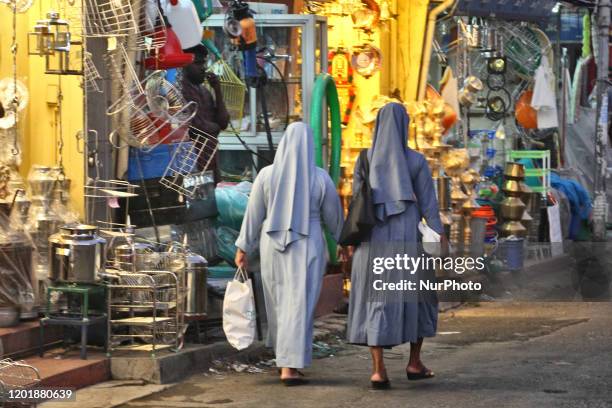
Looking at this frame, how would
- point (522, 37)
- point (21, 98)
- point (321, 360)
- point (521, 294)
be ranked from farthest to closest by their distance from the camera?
point (522, 37) → point (521, 294) → point (321, 360) → point (21, 98)

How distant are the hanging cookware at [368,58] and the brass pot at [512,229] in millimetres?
5537

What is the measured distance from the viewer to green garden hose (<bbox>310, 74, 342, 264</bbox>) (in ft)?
45.9

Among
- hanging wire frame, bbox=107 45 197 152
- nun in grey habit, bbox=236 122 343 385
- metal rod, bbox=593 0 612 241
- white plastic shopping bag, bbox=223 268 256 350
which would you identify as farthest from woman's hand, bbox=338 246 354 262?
metal rod, bbox=593 0 612 241

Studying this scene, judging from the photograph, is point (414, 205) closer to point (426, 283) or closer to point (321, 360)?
point (426, 283)

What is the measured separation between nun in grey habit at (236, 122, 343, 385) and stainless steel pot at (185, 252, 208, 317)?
53 cm

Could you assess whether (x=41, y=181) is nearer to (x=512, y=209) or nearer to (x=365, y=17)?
(x=365, y=17)

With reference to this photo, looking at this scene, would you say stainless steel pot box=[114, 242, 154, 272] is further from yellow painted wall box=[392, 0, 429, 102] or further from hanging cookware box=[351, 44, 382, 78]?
yellow painted wall box=[392, 0, 429, 102]

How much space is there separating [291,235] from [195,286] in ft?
3.15

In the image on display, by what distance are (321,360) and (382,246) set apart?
1.84m

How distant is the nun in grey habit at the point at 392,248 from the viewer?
10.2 meters

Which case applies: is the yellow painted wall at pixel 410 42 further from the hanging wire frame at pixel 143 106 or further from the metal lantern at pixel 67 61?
the metal lantern at pixel 67 61

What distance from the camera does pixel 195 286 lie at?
36.0 feet

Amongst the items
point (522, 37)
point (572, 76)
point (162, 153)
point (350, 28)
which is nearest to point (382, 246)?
point (162, 153)

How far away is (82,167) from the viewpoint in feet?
37.3
